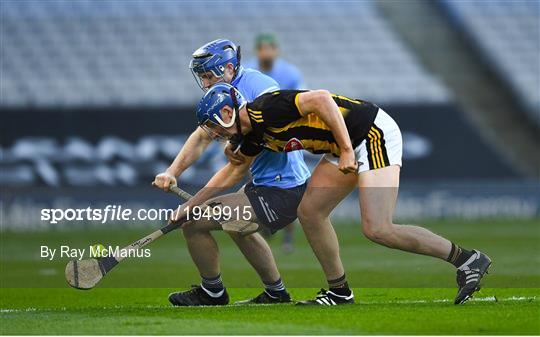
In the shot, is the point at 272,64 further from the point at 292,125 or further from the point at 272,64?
the point at 292,125

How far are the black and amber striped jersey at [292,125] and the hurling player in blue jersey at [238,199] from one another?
1.35ft

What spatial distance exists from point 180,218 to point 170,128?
1217 cm

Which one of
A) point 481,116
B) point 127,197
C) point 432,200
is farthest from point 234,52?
point 481,116

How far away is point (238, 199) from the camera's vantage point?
868 centimetres

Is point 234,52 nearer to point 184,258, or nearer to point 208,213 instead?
point 208,213

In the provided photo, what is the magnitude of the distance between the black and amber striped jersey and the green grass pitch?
46.1 inches

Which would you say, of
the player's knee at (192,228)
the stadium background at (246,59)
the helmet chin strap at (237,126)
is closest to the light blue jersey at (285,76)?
the stadium background at (246,59)

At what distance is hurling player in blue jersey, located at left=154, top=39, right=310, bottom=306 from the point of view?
8633mm

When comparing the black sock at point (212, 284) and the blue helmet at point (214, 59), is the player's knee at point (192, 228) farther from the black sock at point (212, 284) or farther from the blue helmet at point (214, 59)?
the blue helmet at point (214, 59)

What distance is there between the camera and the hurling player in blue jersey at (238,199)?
863 cm

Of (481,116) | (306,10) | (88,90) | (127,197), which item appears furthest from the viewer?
(306,10)

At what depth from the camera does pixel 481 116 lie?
23828 millimetres

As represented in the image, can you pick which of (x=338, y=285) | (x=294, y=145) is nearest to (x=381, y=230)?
(x=338, y=285)

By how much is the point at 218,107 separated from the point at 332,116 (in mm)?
806
